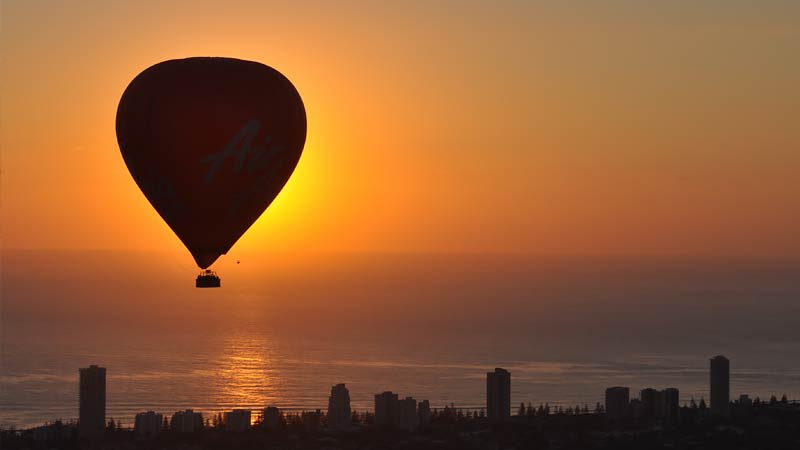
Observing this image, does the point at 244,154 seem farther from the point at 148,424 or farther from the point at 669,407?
the point at 669,407

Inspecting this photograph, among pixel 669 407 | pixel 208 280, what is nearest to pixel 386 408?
pixel 669 407

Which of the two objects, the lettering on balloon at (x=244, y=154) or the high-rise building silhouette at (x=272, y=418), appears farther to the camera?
the high-rise building silhouette at (x=272, y=418)

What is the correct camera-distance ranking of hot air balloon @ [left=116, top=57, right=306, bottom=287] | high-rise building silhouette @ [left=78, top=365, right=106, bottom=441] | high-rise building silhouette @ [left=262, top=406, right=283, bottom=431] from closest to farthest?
hot air balloon @ [left=116, top=57, right=306, bottom=287] < high-rise building silhouette @ [left=78, top=365, right=106, bottom=441] < high-rise building silhouette @ [left=262, top=406, right=283, bottom=431]

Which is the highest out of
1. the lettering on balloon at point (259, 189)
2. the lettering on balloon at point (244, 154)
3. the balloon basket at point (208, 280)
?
the lettering on balloon at point (244, 154)

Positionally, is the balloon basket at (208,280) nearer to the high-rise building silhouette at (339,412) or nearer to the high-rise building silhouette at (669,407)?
the high-rise building silhouette at (339,412)

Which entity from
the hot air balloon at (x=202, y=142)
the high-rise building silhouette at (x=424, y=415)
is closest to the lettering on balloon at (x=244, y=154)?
the hot air balloon at (x=202, y=142)

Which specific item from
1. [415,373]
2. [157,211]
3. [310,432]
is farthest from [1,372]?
[157,211]

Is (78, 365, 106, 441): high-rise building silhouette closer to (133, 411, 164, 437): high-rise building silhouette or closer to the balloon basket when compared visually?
(133, 411, 164, 437): high-rise building silhouette

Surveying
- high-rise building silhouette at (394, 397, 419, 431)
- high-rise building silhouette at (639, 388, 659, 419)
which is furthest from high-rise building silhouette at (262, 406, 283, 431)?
high-rise building silhouette at (639, 388, 659, 419)
